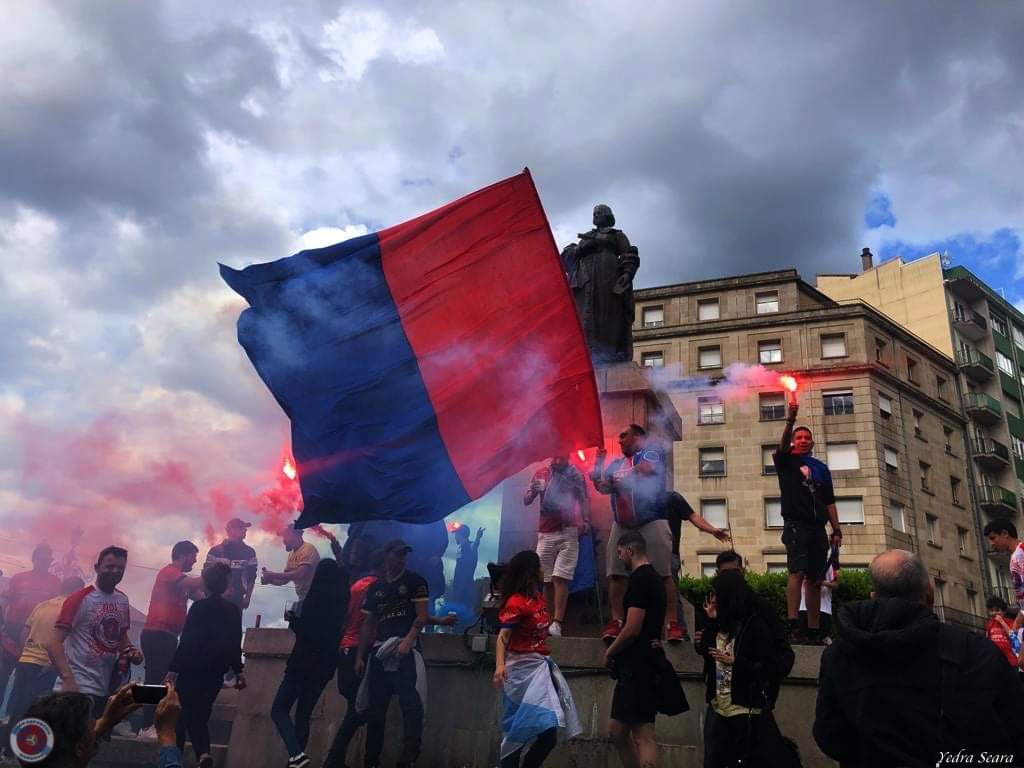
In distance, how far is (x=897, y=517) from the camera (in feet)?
123

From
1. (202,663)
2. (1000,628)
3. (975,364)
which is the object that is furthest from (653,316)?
(202,663)

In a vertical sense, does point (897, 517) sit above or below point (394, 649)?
above

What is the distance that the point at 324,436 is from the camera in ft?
25.1

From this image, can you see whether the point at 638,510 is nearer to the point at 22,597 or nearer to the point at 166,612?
the point at 166,612

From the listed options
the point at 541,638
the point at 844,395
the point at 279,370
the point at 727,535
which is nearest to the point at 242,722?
the point at 279,370

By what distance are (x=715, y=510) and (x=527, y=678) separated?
3441 centimetres

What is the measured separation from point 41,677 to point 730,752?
20.3 feet

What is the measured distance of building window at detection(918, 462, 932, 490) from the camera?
1591 inches

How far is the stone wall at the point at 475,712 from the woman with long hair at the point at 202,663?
1.20 m

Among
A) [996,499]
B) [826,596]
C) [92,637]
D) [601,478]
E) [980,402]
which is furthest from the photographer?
[980,402]

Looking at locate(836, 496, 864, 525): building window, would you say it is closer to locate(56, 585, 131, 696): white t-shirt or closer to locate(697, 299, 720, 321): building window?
locate(697, 299, 720, 321): building window

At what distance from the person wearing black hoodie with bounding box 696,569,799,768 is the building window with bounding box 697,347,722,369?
121ft

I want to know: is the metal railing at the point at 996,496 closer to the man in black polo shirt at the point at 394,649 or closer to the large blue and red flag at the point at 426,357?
the large blue and red flag at the point at 426,357

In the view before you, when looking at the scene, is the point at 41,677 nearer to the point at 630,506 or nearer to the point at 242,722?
the point at 242,722
